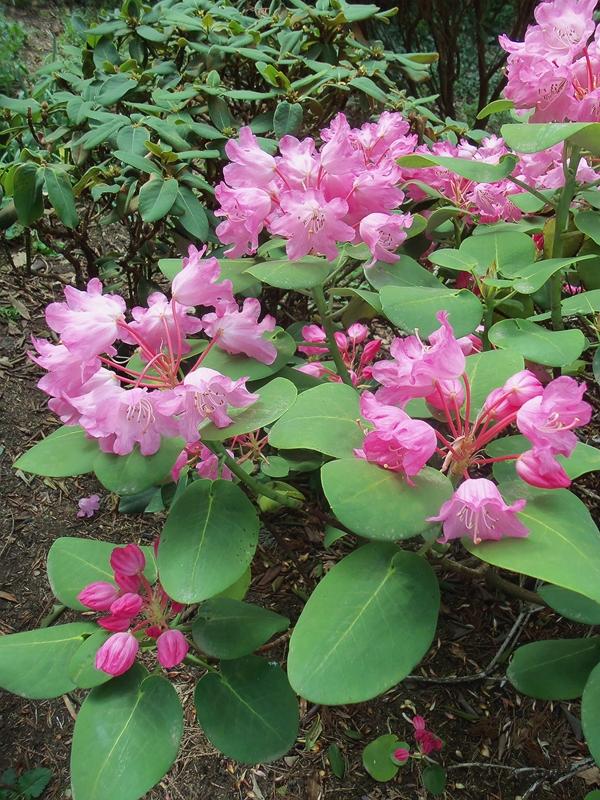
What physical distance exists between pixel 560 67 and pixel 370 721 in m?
1.25

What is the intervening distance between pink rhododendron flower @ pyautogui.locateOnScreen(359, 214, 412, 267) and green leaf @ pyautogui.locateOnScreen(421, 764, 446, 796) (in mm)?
953

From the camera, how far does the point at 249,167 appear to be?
0.93 meters

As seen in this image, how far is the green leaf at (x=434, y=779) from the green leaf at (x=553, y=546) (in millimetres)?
796

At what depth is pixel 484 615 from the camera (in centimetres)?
153

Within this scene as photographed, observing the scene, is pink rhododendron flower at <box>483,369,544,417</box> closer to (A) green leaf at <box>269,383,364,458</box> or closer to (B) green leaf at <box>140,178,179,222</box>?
(A) green leaf at <box>269,383,364,458</box>

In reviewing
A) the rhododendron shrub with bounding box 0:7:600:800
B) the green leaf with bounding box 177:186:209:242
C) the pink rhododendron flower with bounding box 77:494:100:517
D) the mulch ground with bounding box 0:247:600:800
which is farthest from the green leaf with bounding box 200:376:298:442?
the pink rhododendron flower with bounding box 77:494:100:517

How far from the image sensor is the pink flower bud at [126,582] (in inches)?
35.6

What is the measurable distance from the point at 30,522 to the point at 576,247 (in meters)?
1.58

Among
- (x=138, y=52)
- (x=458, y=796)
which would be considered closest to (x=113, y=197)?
(x=138, y=52)

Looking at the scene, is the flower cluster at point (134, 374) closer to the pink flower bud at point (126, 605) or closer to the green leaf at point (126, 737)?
the pink flower bud at point (126, 605)

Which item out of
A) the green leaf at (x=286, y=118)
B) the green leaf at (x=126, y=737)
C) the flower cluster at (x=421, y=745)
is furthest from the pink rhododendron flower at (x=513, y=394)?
the green leaf at (x=286, y=118)

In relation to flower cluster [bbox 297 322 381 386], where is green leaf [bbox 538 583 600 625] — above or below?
below

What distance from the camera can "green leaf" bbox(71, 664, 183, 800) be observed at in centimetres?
77

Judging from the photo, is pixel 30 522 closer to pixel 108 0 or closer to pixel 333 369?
pixel 333 369
